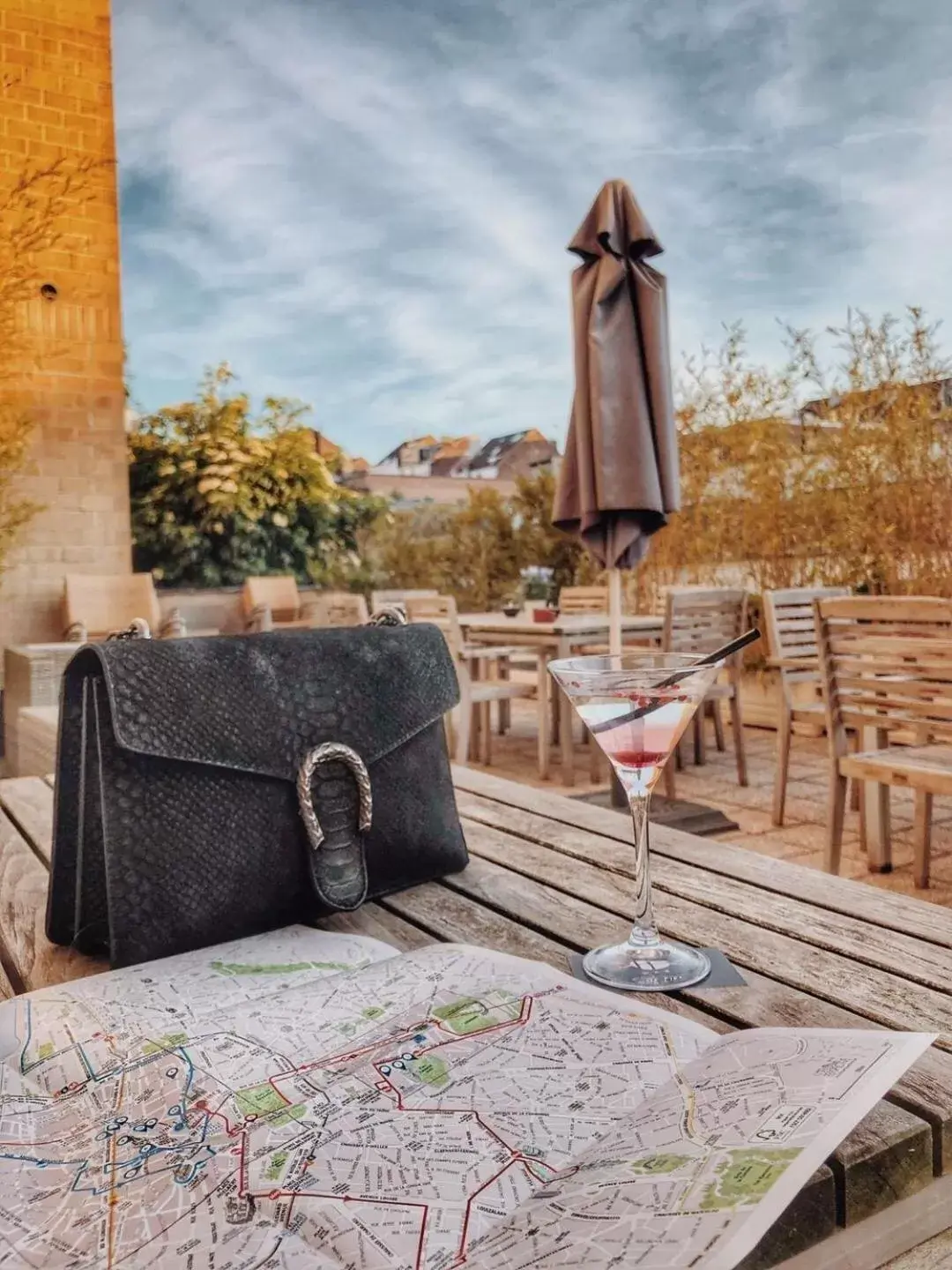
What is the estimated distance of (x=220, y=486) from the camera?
775cm

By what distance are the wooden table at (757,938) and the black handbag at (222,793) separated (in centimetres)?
5

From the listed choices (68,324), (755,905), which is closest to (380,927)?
→ (755,905)

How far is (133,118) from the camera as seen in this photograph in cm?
851

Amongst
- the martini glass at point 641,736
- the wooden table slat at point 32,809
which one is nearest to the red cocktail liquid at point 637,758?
the martini glass at point 641,736

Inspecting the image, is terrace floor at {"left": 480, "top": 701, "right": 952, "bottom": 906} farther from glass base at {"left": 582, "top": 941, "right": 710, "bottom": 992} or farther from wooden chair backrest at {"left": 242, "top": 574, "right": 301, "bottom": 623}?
wooden chair backrest at {"left": 242, "top": 574, "right": 301, "bottom": 623}

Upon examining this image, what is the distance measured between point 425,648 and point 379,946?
1.00 feet

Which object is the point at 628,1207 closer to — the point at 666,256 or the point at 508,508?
the point at 508,508

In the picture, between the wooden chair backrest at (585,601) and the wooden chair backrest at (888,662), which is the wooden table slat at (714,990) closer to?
the wooden chair backrest at (888,662)

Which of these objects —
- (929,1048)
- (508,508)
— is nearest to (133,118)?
(508,508)

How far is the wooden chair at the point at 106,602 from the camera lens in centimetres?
629

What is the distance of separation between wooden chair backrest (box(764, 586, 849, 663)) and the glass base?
332 cm

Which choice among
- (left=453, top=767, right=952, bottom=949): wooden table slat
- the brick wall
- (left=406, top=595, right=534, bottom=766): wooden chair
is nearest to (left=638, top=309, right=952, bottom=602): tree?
(left=406, top=595, right=534, bottom=766): wooden chair

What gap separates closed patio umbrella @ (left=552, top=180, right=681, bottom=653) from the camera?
306 cm

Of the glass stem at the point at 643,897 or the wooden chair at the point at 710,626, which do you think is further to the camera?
the wooden chair at the point at 710,626
